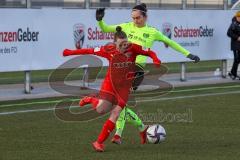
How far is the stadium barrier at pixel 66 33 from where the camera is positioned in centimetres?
1850

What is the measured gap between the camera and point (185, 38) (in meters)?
23.4

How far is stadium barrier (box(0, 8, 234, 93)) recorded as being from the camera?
18500mm

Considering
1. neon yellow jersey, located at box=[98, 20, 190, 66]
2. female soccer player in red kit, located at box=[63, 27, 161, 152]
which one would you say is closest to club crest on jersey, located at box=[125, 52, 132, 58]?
female soccer player in red kit, located at box=[63, 27, 161, 152]

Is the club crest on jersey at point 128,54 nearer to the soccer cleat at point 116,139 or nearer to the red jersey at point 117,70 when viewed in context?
the red jersey at point 117,70

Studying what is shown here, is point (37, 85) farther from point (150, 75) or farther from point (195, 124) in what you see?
point (195, 124)

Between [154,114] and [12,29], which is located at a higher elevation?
[12,29]

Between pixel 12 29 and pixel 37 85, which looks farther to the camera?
pixel 37 85

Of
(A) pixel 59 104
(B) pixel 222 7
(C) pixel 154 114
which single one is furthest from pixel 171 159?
(B) pixel 222 7

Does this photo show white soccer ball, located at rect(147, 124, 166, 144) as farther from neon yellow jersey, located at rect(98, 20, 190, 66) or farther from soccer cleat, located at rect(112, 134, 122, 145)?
neon yellow jersey, located at rect(98, 20, 190, 66)

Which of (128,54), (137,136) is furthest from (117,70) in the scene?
(137,136)

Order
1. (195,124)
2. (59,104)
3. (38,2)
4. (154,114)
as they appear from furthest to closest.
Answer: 1. (38,2)
2. (59,104)
3. (154,114)
4. (195,124)

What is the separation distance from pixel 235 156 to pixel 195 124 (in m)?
3.65

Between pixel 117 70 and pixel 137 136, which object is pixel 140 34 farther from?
pixel 137 136

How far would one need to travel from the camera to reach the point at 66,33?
1994 cm
